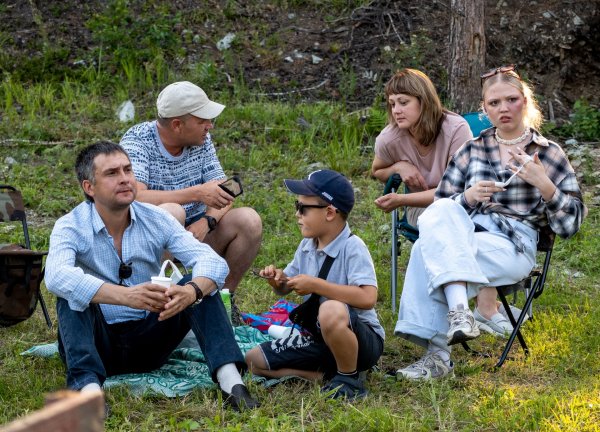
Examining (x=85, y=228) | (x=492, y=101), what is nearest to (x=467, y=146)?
(x=492, y=101)

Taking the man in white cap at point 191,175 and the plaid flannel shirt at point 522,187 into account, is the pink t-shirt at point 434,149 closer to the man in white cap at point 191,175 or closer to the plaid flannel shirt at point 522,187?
the plaid flannel shirt at point 522,187

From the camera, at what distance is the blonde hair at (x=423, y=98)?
206 inches

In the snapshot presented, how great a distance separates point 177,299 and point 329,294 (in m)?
0.66

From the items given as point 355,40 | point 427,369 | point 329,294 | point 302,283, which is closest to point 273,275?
point 302,283

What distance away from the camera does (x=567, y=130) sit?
28.5ft

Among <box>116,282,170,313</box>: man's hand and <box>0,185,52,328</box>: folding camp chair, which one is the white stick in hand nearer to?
<box>116,282,170,313</box>: man's hand

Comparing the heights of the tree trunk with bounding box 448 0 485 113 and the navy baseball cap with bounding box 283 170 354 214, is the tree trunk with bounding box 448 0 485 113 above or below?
below

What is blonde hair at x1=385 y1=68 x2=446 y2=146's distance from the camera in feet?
17.2

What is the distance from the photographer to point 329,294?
4.07 m

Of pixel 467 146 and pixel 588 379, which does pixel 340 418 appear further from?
pixel 467 146

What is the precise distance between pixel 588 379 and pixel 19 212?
10.7 feet

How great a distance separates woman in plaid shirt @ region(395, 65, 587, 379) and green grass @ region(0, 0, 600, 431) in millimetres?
320

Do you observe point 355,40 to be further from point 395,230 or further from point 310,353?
point 310,353

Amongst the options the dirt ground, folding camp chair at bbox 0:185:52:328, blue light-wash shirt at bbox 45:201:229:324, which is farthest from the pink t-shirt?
the dirt ground
